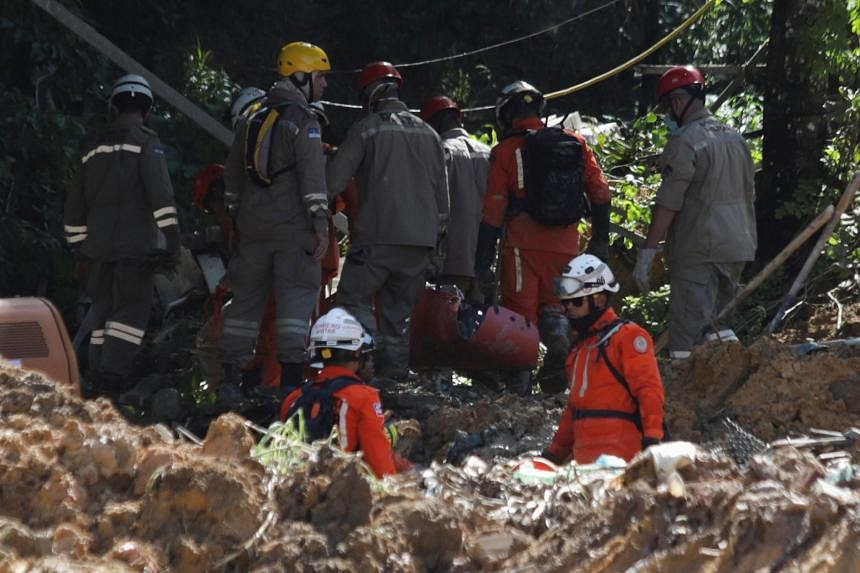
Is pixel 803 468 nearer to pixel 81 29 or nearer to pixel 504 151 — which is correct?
pixel 504 151

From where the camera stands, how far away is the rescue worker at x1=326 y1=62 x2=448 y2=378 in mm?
9758

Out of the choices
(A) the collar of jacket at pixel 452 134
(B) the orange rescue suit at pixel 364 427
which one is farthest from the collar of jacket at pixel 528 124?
(B) the orange rescue suit at pixel 364 427

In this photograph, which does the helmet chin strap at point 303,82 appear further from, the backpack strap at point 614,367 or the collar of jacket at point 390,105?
the backpack strap at point 614,367

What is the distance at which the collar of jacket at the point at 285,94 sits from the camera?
928 centimetres

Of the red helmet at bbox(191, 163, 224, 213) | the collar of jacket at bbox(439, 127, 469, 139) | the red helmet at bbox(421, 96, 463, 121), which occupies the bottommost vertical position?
the red helmet at bbox(191, 163, 224, 213)

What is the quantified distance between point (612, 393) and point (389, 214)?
11.2ft

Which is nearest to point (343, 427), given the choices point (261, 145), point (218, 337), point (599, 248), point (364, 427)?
point (364, 427)

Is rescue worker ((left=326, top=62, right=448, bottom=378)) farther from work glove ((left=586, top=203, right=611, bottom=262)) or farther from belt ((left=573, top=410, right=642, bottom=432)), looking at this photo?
belt ((left=573, top=410, right=642, bottom=432))

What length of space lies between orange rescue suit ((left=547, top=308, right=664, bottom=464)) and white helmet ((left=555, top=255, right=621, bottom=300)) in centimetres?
19

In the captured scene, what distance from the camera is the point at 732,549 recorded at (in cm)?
412

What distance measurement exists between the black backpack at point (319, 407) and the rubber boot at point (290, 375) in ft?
9.17

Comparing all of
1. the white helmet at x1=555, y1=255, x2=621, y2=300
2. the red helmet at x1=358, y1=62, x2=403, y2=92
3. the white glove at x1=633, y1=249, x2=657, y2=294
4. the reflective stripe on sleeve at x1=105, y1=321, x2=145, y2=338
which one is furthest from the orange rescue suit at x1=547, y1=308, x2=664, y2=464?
the reflective stripe on sleeve at x1=105, y1=321, x2=145, y2=338

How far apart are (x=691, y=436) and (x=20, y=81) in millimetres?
7734

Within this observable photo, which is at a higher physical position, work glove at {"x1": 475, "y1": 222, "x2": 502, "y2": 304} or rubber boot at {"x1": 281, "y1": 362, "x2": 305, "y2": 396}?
work glove at {"x1": 475, "y1": 222, "x2": 502, "y2": 304}
